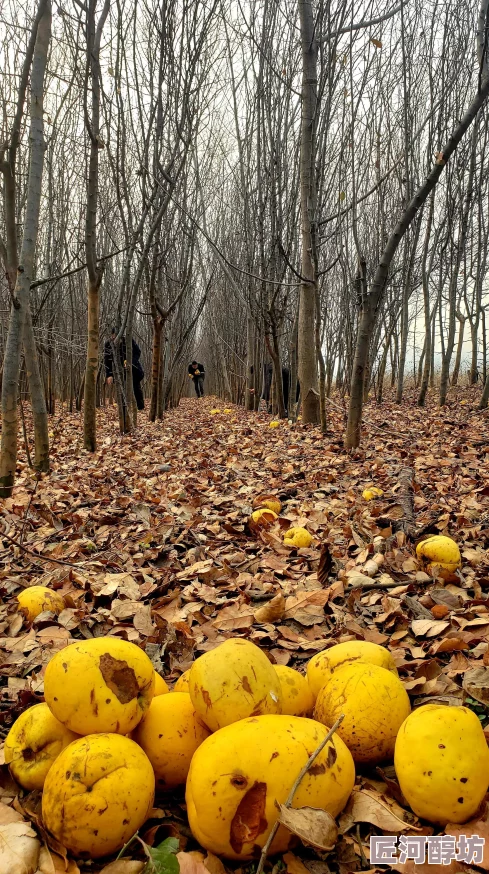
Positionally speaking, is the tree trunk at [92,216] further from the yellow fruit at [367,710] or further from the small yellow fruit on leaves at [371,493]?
Result: the yellow fruit at [367,710]

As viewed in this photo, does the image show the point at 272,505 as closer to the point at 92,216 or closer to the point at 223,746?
the point at 223,746

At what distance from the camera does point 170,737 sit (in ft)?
4.38

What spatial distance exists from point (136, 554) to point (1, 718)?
1.56 metres

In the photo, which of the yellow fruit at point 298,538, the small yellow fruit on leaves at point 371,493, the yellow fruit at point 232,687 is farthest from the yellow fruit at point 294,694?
the small yellow fruit on leaves at point 371,493

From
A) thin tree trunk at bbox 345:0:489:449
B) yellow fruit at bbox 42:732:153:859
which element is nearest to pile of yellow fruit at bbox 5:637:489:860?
yellow fruit at bbox 42:732:153:859

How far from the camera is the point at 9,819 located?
4.06 feet

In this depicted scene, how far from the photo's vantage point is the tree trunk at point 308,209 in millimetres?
6273

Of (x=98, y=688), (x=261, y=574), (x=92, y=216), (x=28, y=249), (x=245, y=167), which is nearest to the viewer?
(x=98, y=688)

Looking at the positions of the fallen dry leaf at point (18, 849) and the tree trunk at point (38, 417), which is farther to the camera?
the tree trunk at point (38, 417)

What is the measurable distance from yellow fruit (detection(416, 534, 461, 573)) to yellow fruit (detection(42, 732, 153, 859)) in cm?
176

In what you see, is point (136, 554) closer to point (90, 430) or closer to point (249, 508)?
point (249, 508)

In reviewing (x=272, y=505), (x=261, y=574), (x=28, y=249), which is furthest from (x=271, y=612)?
(x=28, y=249)

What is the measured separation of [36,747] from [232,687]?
545 mm

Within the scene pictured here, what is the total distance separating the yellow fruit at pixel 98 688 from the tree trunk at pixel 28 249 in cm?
368
